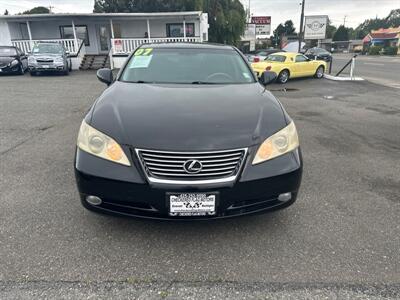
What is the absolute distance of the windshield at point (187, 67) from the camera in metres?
3.48

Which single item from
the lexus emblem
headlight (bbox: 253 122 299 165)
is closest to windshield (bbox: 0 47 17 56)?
the lexus emblem

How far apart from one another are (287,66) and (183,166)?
13.3 meters

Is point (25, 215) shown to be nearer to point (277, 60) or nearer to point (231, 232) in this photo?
point (231, 232)

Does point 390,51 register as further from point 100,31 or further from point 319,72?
point 100,31

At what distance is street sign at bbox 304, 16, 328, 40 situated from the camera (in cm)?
2194

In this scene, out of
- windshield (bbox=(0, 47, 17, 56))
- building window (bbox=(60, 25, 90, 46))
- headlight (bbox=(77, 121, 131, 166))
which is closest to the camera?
headlight (bbox=(77, 121, 131, 166))

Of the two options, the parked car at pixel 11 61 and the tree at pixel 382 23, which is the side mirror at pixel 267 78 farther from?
the tree at pixel 382 23

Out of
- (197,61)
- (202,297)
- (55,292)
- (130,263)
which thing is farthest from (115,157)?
(197,61)

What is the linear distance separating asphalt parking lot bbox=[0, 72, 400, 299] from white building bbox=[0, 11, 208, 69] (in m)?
16.6

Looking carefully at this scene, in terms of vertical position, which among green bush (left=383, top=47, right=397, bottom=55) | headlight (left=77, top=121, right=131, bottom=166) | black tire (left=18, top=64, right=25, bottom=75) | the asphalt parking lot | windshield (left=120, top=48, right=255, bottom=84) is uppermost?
windshield (left=120, top=48, right=255, bottom=84)

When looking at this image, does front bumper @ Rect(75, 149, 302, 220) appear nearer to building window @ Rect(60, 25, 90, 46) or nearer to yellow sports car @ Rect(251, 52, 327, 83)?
yellow sports car @ Rect(251, 52, 327, 83)

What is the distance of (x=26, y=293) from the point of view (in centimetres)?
200

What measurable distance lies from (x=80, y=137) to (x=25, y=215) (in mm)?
1068

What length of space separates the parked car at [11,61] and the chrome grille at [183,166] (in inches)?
635
